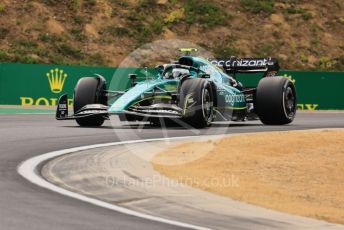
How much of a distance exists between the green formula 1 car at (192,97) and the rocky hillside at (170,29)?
2109 centimetres

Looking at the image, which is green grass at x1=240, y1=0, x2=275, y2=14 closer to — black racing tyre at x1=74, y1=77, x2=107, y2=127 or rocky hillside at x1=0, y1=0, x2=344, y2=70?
Result: rocky hillside at x1=0, y1=0, x2=344, y2=70

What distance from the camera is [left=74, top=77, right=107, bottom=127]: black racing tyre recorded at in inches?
751

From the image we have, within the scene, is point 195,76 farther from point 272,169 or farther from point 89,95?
point 272,169

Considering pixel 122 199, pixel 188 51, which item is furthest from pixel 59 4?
pixel 122 199

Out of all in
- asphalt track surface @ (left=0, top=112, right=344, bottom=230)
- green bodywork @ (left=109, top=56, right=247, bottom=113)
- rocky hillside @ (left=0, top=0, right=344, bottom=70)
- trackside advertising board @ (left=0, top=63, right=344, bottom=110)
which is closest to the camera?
asphalt track surface @ (left=0, top=112, right=344, bottom=230)

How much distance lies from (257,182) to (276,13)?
41.4 meters

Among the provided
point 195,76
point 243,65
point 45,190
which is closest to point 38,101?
point 243,65

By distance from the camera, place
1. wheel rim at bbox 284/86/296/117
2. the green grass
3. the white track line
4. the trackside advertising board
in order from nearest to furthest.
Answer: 1. the white track line
2. wheel rim at bbox 284/86/296/117
3. the trackside advertising board
4. the green grass

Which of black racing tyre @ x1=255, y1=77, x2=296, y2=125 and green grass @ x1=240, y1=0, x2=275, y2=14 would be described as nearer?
black racing tyre @ x1=255, y1=77, x2=296, y2=125

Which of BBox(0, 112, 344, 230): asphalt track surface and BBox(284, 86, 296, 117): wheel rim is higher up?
BBox(284, 86, 296, 117): wheel rim

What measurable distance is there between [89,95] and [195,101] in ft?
8.33

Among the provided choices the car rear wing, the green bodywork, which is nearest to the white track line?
the green bodywork

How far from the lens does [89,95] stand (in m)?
19.0

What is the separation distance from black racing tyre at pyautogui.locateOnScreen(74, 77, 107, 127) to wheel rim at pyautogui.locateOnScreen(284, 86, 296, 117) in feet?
15.4
